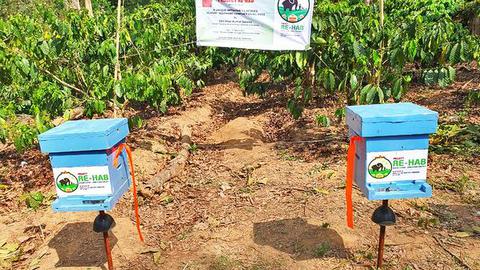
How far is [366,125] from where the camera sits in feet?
7.75

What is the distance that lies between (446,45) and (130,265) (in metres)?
3.68

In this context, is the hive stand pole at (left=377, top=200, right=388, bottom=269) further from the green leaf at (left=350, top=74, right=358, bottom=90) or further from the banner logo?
the banner logo

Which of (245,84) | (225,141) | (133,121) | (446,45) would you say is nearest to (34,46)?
(133,121)

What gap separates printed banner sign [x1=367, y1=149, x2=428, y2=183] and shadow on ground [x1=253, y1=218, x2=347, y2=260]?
39.5 inches

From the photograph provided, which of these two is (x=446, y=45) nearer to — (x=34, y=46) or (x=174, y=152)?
(x=174, y=152)

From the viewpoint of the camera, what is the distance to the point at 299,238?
11.4ft

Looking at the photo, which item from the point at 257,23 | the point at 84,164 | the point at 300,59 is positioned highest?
the point at 257,23

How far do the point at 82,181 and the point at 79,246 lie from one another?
4.52 feet

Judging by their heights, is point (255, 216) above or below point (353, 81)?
below

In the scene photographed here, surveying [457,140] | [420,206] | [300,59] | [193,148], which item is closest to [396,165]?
[420,206]

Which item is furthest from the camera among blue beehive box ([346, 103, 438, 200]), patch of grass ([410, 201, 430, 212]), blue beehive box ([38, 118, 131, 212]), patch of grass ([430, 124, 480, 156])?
patch of grass ([430, 124, 480, 156])

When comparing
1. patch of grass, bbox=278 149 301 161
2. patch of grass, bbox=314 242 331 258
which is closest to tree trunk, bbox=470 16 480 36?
patch of grass, bbox=278 149 301 161

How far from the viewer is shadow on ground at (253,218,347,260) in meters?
3.26

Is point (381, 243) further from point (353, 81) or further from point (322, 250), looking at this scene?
point (353, 81)
